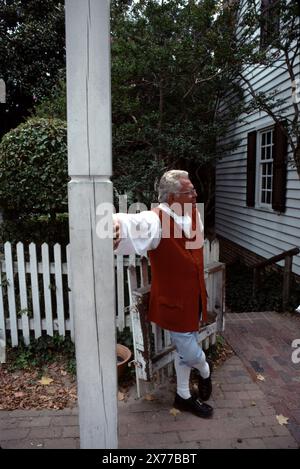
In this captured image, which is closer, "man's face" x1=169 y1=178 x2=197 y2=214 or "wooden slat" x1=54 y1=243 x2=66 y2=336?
"man's face" x1=169 y1=178 x2=197 y2=214

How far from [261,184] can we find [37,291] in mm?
5950

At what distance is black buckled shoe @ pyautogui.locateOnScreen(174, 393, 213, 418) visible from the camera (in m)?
2.78

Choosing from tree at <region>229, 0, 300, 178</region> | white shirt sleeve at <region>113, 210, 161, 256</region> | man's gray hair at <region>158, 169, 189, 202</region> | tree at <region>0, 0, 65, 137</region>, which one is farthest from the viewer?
tree at <region>0, 0, 65, 137</region>

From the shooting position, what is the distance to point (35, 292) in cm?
372

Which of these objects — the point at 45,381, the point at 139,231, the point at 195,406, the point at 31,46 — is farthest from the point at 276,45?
the point at 31,46

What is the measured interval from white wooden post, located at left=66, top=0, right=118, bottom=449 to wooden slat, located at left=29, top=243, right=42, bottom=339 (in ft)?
6.79

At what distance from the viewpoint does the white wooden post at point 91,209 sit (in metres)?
1.53

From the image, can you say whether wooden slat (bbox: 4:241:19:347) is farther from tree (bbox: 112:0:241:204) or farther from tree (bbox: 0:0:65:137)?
tree (bbox: 0:0:65:137)

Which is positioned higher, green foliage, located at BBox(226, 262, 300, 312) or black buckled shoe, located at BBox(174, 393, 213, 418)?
black buckled shoe, located at BBox(174, 393, 213, 418)

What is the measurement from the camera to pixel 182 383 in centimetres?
285

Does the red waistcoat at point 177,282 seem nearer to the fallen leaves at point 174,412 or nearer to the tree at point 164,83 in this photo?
the fallen leaves at point 174,412

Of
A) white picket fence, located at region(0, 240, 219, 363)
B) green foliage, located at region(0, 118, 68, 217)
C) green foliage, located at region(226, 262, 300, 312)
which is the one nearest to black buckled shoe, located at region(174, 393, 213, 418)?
white picket fence, located at region(0, 240, 219, 363)

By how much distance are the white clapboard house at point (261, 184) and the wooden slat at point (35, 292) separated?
427 cm
